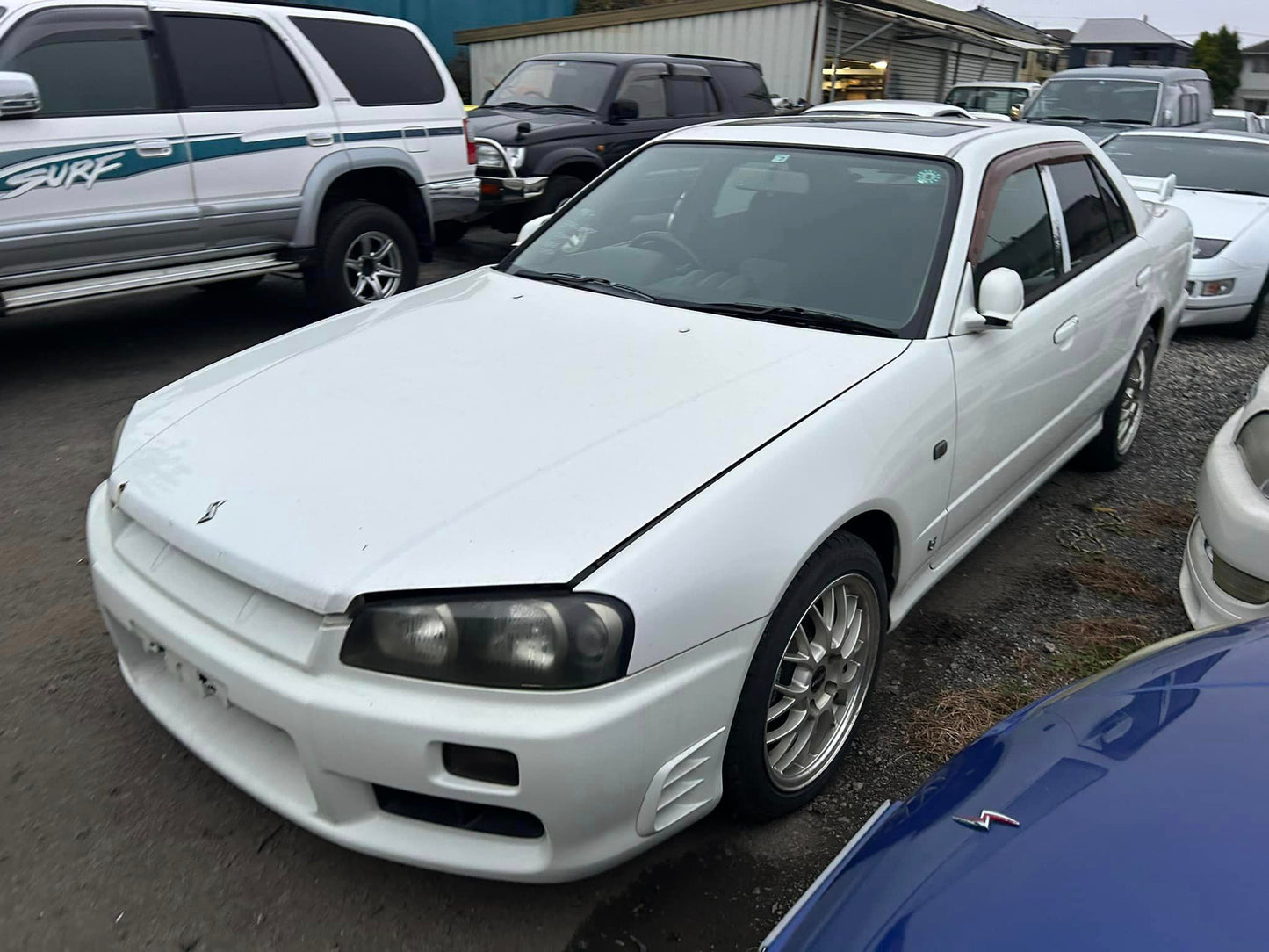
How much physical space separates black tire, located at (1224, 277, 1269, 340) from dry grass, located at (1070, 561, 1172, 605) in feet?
14.5

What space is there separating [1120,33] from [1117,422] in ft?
135

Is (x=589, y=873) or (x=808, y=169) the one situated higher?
(x=808, y=169)

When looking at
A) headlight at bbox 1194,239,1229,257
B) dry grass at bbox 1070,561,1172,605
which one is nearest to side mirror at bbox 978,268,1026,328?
dry grass at bbox 1070,561,1172,605

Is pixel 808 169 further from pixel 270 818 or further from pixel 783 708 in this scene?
pixel 270 818

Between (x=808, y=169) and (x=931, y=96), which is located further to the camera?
(x=931, y=96)

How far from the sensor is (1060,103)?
1116 cm

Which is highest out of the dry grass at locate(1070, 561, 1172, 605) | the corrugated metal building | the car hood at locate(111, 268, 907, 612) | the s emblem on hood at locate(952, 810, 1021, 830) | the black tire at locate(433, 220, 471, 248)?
the corrugated metal building

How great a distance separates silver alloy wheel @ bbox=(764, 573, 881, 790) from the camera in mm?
2234

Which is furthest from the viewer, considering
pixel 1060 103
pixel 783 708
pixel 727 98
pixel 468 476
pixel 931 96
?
pixel 931 96

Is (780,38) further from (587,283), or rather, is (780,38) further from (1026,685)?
(1026,685)

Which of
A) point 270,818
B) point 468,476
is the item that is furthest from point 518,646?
point 270,818

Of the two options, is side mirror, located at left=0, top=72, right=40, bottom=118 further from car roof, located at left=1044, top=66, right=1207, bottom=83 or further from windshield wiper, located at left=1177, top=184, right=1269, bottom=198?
car roof, located at left=1044, top=66, right=1207, bottom=83

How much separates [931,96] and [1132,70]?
35.1 ft

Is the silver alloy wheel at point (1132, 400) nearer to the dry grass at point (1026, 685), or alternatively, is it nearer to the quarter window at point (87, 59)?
the dry grass at point (1026, 685)
